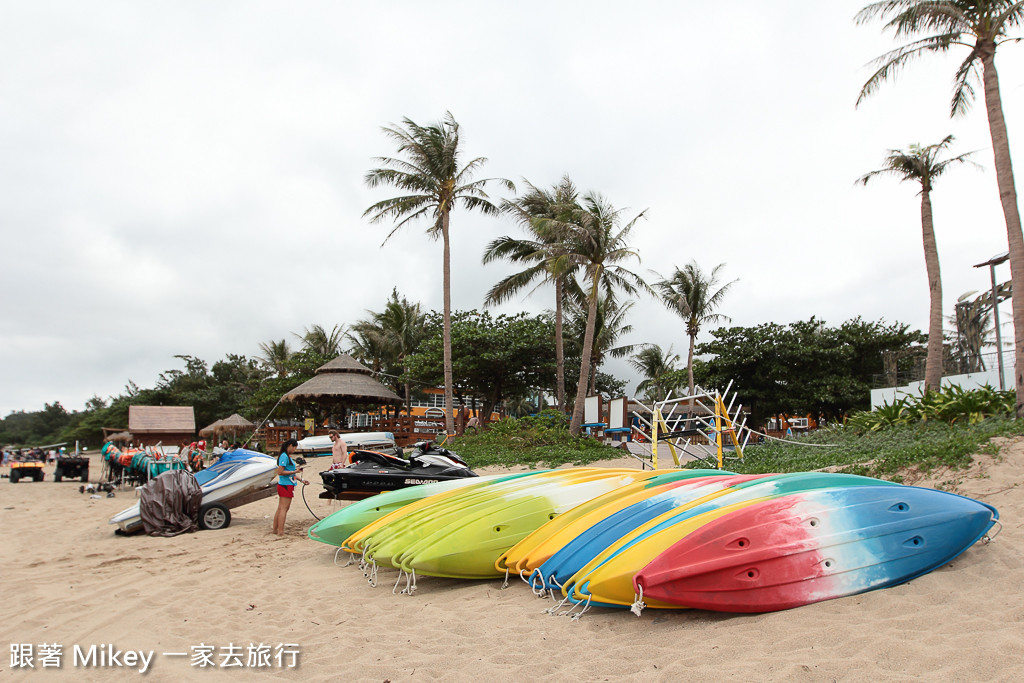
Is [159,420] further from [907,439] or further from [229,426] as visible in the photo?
[907,439]

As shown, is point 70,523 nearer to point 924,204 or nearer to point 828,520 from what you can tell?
point 828,520

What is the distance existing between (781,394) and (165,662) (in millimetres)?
25150

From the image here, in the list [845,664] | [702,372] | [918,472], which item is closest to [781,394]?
[702,372]

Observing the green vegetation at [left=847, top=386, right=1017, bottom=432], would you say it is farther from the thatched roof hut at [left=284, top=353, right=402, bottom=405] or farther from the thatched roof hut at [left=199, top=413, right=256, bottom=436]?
the thatched roof hut at [left=199, top=413, right=256, bottom=436]

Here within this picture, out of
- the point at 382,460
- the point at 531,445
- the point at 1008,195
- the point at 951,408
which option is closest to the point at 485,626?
the point at 382,460

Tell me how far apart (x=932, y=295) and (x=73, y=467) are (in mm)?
23603

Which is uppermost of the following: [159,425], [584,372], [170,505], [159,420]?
[584,372]

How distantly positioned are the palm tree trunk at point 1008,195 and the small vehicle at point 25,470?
77.2ft

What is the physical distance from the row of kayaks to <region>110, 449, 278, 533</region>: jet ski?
158 inches

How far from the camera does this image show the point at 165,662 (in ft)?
12.9

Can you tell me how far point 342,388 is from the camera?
24031mm

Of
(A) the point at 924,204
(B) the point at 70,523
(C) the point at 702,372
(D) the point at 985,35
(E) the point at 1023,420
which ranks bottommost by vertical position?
(B) the point at 70,523

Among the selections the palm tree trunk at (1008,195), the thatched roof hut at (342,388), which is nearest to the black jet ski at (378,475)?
the palm tree trunk at (1008,195)

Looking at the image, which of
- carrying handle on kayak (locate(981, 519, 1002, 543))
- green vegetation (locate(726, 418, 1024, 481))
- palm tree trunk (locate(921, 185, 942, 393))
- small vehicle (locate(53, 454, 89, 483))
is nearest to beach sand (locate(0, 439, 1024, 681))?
carrying handle on kayak (locate(981, 519, 1002, 543))
